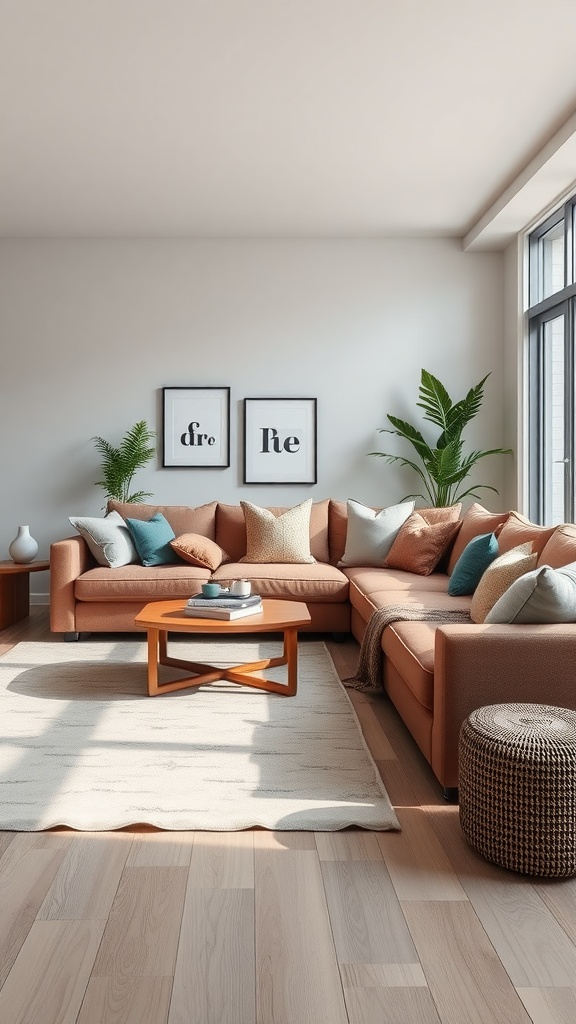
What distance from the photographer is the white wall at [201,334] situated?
6250 millimetres

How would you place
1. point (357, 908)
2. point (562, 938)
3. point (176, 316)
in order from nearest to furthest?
1. point (562, 938)
2. point (357, 908)
3. point (176, 316)

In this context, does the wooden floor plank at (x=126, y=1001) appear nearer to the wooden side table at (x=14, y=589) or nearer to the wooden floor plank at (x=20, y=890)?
the wooden floor plank at (x=20, y=890)

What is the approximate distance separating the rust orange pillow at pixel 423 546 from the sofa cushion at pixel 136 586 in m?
1.25

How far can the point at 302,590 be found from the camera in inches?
198

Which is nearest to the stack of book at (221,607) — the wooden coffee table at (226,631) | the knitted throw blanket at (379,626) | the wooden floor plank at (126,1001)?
the wooden coffee table at (226,631)

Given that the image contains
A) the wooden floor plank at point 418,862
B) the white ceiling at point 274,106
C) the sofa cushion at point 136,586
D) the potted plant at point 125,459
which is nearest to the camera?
the wooden floor plank at point 418,862

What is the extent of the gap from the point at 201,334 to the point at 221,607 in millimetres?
3086

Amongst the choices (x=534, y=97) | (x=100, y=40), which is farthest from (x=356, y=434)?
(x=100, y=40)

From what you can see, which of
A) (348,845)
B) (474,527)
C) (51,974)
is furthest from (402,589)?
(51,974)

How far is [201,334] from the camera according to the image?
6.26 metres

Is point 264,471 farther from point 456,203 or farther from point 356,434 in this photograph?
point 456,203

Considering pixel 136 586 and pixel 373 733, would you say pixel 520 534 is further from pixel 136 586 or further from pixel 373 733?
pixel 136 586

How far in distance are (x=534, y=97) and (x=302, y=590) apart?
2.92 m

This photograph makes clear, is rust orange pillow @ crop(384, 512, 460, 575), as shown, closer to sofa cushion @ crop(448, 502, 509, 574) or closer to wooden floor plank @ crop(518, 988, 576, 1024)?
sofa cushion @ crop(448, 502, 509, 574)
